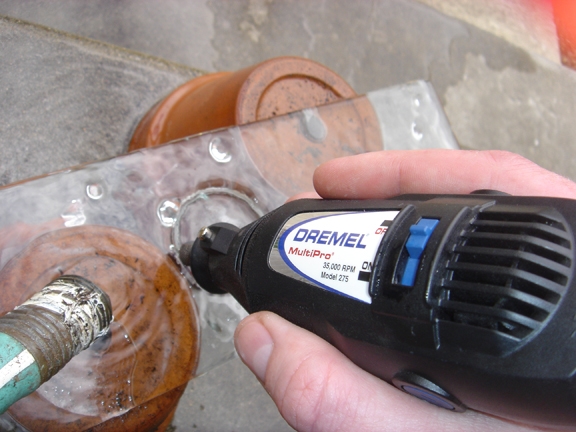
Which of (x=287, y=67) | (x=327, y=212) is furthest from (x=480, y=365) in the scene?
(x=287, y=67)

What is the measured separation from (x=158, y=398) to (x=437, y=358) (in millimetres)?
438

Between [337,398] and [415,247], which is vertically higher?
[415,247]

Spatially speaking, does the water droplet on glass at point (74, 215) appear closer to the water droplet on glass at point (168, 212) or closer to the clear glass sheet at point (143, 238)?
the clear glass sheet at point (143, 238)

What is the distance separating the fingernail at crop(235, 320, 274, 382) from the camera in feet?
1.65

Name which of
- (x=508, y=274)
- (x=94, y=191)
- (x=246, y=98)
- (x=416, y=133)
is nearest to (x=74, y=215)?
(x=94, y=191)

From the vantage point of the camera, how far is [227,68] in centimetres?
133

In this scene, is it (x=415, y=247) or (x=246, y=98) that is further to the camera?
(x=246, y=98)

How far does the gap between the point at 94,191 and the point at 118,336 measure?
0.67 ft

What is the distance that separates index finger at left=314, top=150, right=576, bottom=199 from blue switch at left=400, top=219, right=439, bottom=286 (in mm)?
218

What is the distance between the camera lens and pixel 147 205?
71 cm

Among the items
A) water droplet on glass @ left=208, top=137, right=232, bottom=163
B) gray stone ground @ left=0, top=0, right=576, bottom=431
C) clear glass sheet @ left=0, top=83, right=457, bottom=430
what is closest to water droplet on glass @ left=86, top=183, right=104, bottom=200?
clear glass sheet @ left=0, top=83, right=457, bottom=430

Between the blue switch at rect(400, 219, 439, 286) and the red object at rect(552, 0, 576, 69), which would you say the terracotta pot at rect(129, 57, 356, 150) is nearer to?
the blue switch at rect(400, 219, 439, 286)

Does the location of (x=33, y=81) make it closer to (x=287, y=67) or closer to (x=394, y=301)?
(x=287, y=67)

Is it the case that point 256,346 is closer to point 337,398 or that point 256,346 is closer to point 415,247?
point 337,398
